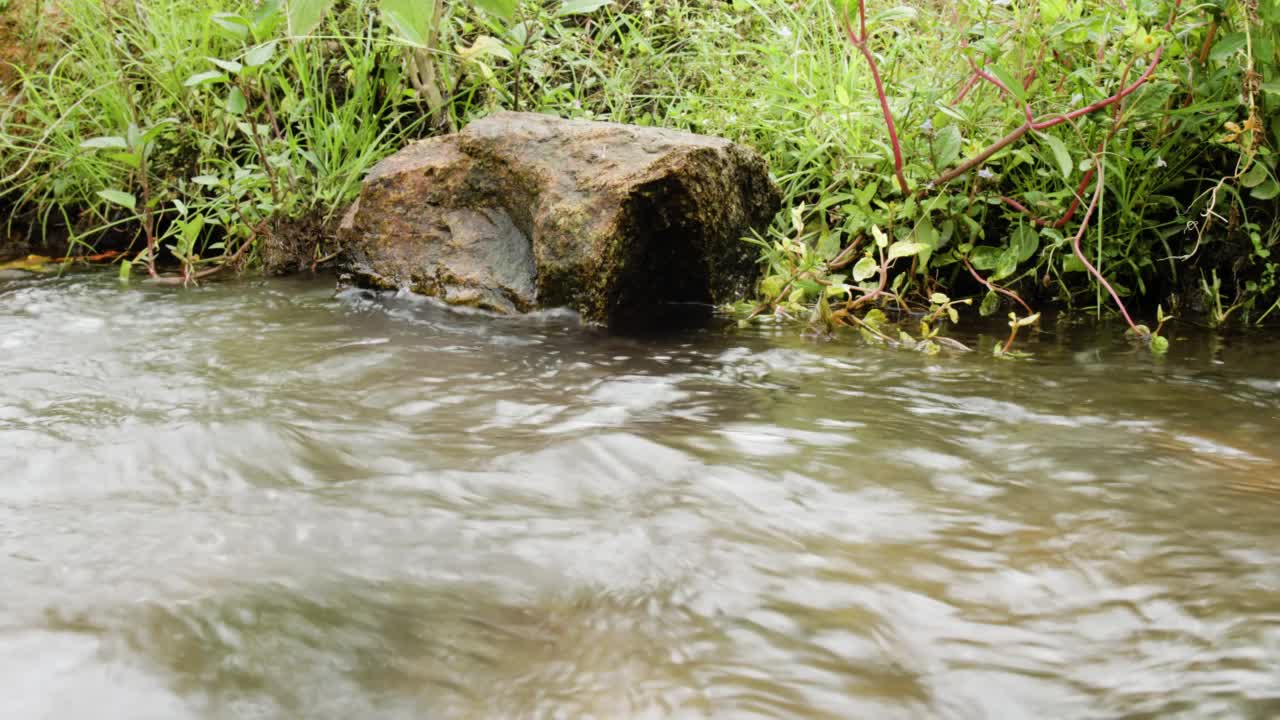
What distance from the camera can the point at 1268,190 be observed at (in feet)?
9.62

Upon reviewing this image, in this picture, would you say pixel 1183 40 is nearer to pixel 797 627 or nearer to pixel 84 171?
pixel 797 627

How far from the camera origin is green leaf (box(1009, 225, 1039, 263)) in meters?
3.27

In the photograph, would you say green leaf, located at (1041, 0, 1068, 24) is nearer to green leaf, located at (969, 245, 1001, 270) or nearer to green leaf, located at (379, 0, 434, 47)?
green leaf, located at (969, 245, 1001, 270)

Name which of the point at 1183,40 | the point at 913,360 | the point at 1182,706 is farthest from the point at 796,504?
the point at 1183,40

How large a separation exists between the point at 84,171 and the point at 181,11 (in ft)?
3.16

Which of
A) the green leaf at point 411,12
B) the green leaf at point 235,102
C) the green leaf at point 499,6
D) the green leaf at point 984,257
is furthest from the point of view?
the green leaf at point 235,102

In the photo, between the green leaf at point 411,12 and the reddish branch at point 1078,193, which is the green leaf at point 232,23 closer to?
the green leaf at point 411,12

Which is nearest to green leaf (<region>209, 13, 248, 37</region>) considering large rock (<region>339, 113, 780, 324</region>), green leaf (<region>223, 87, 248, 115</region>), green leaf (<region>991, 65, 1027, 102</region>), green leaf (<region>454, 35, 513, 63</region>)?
green leaf (<region>223, 87, 248, 115</region>)

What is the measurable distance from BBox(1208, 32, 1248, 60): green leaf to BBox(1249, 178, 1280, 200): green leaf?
16.5 inches

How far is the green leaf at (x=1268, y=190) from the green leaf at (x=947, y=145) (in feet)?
2.89

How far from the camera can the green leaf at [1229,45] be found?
9.18ft

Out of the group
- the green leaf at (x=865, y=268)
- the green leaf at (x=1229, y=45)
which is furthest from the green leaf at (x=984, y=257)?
the green leaf at (x=1229, y=45)

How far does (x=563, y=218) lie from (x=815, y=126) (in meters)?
1.22

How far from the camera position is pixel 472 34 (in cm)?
514
